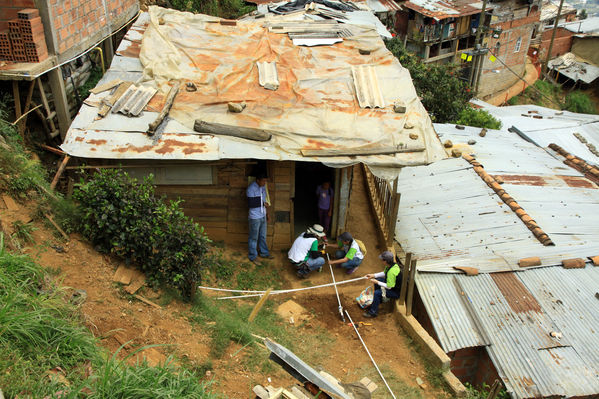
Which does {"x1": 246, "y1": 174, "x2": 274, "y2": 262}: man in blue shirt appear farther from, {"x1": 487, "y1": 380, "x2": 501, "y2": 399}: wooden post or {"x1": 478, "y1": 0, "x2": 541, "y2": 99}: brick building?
{"x1": 478, "y1": 0, "x2": 541, "y2": 99}: brick building

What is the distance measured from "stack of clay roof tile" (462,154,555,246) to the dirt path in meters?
3.14

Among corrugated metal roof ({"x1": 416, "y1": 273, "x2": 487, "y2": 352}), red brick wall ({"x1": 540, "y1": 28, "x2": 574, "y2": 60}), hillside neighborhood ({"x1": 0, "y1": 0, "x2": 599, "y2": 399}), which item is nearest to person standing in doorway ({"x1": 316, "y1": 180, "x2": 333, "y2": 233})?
hillside neighborhood ({"x1": 0, "y1": 0, "x2": 599, "y2": 399})

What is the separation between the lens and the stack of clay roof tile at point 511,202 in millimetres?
8907

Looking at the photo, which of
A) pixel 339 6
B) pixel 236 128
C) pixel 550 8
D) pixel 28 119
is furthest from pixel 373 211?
pixel 550 8

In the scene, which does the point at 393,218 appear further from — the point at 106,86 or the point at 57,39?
the point at 57,39

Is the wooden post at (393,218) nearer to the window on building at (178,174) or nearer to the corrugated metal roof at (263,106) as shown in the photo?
the corrugated metal roof at (263,106)

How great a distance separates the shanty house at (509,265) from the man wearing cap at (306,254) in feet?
5.29

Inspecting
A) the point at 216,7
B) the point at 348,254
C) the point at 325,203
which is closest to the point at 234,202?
the point at 325,203

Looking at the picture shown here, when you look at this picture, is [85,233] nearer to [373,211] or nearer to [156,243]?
[156,243]

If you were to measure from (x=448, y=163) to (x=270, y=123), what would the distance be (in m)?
5.09

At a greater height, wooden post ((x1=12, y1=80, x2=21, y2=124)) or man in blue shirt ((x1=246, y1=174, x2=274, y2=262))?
wooden post ((x1=12, y1=80, x2=21, y2=124))

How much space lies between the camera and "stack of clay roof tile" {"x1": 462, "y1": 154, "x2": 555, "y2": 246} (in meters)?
8.91

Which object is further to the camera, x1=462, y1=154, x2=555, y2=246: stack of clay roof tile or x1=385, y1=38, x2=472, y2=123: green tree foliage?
x1=385, y1=38, x2=472, y2=123: green tree foliage

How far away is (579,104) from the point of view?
34906mm
